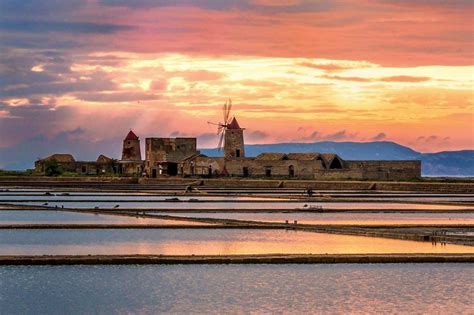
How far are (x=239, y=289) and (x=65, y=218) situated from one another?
15918 mm

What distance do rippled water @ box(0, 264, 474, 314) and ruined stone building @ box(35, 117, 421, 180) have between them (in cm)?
4440

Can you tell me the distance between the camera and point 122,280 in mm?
14977

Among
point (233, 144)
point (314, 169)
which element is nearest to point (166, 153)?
point (233, 144)

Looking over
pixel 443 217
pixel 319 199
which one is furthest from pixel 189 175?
pixel 443 217

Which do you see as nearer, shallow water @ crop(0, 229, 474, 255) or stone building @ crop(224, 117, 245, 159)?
shallow water @ crop(0, 229, 474, 255)

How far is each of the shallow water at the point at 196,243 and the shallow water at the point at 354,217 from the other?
386cm

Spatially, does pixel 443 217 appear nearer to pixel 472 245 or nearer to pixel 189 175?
pixel 472 245

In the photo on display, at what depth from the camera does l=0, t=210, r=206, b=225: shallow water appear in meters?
27.2

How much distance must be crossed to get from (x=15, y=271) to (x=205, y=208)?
1806 cm

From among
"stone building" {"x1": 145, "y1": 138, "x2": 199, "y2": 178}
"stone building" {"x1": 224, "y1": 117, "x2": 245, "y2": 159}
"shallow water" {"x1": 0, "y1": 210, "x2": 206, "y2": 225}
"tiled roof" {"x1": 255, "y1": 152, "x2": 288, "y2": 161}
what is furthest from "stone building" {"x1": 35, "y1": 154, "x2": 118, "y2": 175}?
"shallow water" {"x1": 0, "y1": 210, "x2": 206, "y2": 225}

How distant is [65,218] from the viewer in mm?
29219

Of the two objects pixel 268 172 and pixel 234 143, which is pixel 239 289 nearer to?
pixel 268 172

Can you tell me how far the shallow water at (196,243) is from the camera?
18.9 meters

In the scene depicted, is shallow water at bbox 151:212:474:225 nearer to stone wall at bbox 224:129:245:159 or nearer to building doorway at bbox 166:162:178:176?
building doorway at bbox 166:162:178:176
